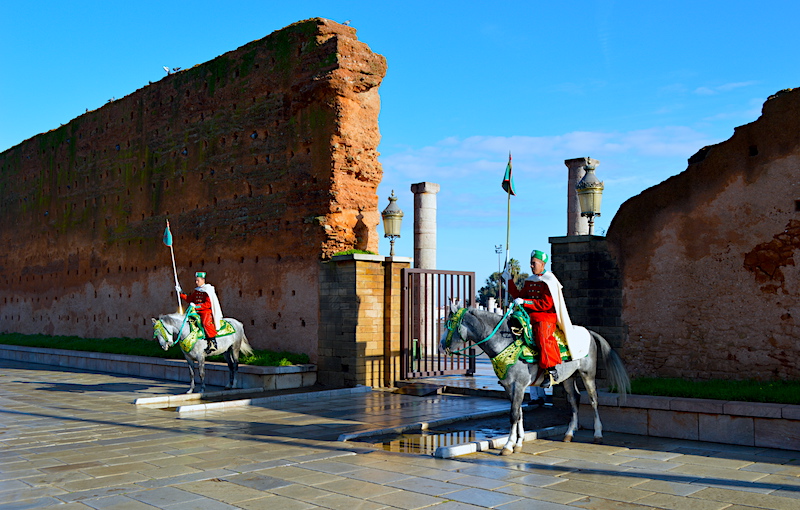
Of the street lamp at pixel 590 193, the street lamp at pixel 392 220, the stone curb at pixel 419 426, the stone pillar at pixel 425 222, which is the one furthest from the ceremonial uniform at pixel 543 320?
the stone pillar at pixel 425 222

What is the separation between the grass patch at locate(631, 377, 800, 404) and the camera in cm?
805

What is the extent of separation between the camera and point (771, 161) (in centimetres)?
905

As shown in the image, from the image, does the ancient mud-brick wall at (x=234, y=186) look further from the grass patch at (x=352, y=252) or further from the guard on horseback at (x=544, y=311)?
the guard on horseback at (x=544, y=311)

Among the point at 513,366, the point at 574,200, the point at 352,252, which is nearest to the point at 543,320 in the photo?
the point at 513,366

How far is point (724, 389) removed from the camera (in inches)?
339

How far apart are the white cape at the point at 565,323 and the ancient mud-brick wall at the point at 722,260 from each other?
186cm

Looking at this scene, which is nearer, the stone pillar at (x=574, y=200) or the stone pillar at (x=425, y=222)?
the stone pillar at (x=574, y=200)

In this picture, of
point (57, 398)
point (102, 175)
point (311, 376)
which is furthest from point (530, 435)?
point (102, 175)

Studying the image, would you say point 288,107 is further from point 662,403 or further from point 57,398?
point 662,403

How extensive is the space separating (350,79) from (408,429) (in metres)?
8.23

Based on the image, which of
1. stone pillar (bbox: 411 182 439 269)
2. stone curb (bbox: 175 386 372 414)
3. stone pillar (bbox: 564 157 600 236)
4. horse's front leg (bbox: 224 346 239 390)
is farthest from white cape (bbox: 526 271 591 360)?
stone pillar (bbox: 411 182 439 269)

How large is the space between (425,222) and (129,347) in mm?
8990

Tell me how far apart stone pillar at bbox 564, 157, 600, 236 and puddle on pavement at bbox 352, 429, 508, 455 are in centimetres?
1036

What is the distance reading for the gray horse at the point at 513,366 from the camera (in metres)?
8.02
